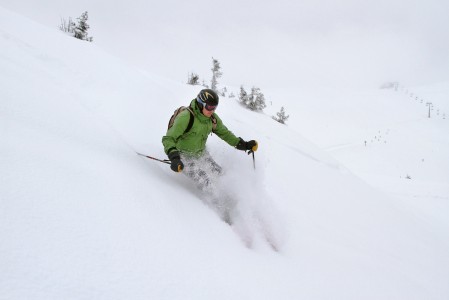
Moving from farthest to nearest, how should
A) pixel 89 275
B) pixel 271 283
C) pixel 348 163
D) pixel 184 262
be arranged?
1. pixel 348 163
2. pixel 271 283
3. pixel 184 262
4. pixel 89 275

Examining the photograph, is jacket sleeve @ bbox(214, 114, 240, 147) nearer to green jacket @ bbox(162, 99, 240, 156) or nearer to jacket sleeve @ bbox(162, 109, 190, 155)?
green jacket @ bbox(162, 99, 240, 156)

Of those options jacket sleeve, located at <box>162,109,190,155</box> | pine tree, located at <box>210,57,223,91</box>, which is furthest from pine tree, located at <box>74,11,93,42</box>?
jacket sleeve, located at <box>162,109,190,155</box>

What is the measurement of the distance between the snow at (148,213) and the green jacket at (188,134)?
1.34ft

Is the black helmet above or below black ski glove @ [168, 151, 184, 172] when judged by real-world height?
above

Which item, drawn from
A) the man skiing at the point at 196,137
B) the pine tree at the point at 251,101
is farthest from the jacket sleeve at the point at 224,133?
the pine tree at the point at 251,101

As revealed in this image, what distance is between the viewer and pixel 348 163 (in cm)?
1936

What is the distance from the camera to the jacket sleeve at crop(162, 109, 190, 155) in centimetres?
360

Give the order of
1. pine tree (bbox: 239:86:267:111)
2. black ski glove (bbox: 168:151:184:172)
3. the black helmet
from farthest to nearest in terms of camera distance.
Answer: pine tree (bbox: 239:86:267:111)
the black helmet
black ski glove (bbox: 168:151:184:172)

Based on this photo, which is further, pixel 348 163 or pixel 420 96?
pixel 420 96

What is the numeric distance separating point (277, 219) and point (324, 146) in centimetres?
1998

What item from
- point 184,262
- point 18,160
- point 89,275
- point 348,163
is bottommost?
point 348,163

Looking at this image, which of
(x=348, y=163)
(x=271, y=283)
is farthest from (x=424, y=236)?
(x=348, y=163)

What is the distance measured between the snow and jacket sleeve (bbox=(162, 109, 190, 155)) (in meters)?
0.43

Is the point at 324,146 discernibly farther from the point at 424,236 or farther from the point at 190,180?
the point at 190,180
